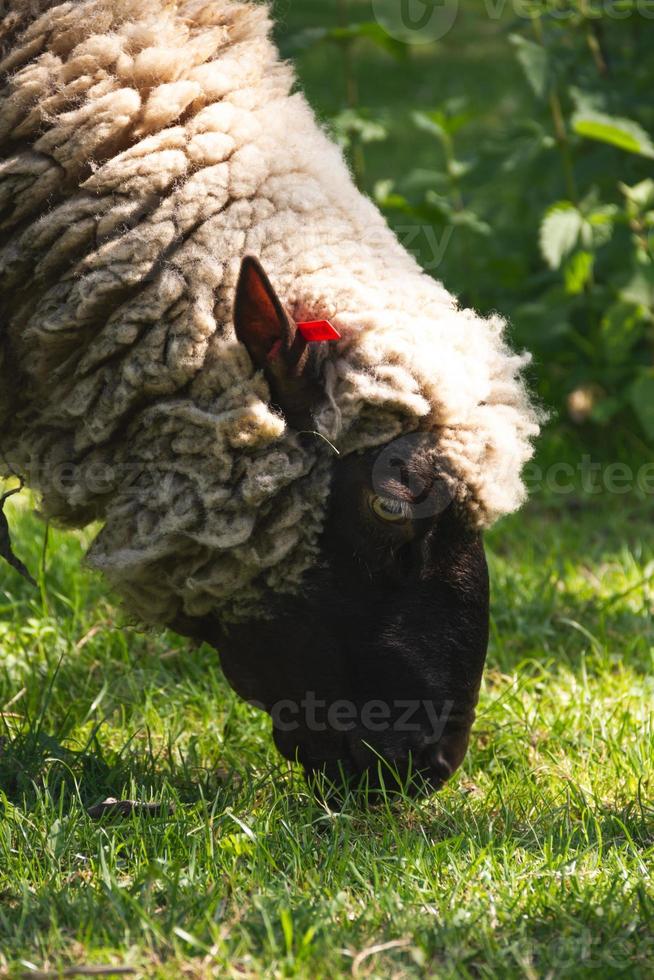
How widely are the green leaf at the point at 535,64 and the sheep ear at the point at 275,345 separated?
280 cm

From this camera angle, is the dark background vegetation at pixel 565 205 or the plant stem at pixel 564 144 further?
the plant stem at pixel 564 144

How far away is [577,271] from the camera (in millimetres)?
5402

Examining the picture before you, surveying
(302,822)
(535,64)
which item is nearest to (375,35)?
(535,64)

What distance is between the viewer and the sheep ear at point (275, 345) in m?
2.50

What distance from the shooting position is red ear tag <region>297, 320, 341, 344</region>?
2525mm

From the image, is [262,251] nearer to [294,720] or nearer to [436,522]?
[436,522]

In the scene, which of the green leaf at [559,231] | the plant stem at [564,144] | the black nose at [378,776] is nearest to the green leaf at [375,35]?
the plant stem at [564,144]

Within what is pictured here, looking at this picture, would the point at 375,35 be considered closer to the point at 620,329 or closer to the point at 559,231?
the point at 559,231

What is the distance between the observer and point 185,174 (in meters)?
2.69

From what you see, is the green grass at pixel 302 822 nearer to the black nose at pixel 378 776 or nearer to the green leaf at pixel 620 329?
the black nose at pixel 378 776

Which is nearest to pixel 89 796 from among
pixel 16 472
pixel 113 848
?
pixel 113 848

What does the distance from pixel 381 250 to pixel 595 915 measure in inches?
58.9

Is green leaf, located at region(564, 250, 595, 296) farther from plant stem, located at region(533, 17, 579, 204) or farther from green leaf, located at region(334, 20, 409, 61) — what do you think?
green leaf, located at region(334, 20, 409, 61)

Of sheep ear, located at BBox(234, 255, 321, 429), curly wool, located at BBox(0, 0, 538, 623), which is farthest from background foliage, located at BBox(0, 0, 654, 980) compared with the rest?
sheep ear, located at BBox(234, 255, 321, 429)
